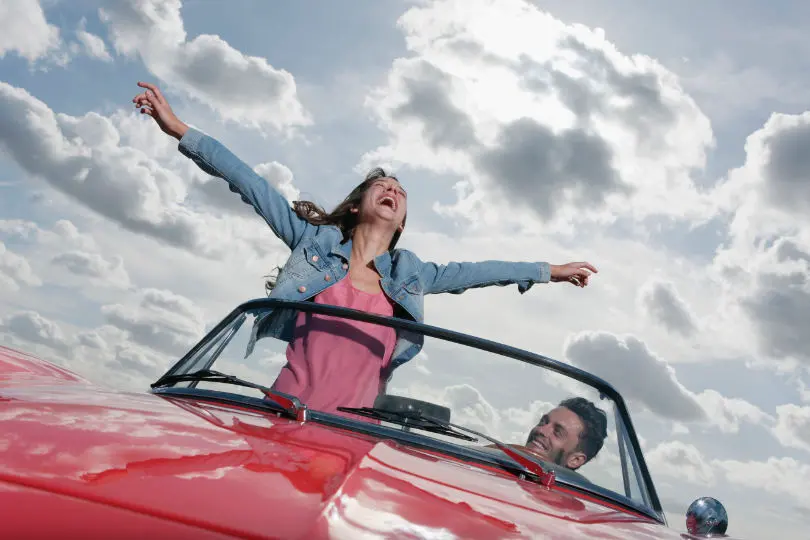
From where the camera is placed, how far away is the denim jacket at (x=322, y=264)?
11.7ft

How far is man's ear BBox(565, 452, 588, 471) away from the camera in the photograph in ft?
7.29

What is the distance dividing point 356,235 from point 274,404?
6.14 ft

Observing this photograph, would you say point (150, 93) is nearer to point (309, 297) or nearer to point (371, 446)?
point (309, 297)

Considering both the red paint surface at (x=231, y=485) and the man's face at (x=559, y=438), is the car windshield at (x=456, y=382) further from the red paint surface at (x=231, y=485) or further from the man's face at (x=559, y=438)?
the red paint surface at (x=231, y=485)

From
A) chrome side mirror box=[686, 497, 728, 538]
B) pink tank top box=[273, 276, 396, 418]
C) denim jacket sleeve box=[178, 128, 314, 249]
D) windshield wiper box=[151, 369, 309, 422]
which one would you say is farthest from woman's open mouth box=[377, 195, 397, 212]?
chrome side mirror box=[686, 497, 728, 538]

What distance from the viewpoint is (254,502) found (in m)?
1.06

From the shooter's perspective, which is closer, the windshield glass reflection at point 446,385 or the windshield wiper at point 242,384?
the windshield wiper at point 242,384

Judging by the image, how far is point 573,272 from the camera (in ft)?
14.8

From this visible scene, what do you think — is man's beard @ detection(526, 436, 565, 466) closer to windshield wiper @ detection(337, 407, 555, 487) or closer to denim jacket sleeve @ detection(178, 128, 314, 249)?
windshield wiper @ detection(337, 407, 555, 487)

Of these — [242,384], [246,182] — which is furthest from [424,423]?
[246,182]

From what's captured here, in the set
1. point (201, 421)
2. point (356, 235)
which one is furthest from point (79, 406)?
point (356, 235)

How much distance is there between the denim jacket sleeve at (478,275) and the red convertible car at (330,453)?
4.75 feet

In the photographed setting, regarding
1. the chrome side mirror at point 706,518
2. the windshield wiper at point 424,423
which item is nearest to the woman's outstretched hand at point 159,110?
the windshield wiper at point 424,423

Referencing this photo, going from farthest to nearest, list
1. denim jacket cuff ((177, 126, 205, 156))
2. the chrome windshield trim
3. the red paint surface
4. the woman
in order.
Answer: denim jacket cuff ((177, 126, 205, 156)), the woman, the chrome windshield trim, the red paint surface
